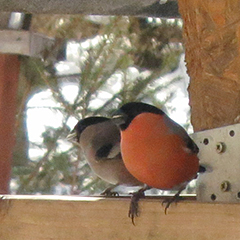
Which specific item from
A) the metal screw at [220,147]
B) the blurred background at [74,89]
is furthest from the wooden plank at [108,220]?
the blurred background at [74,89]

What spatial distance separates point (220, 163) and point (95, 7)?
51cm

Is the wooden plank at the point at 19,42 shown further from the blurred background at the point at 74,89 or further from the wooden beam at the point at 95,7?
the wooden beam at the point at 95,7

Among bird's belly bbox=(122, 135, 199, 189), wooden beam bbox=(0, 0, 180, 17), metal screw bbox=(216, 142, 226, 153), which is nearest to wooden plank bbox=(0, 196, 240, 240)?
bird's belly bbox=(122, 135, 199, 189)

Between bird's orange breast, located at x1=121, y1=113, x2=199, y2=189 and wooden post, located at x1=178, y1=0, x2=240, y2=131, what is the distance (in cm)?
11

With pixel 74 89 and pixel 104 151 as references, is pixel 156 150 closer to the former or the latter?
pixel 104 151

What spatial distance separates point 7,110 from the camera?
1.70 metres

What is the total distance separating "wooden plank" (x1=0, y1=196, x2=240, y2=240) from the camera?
74cm

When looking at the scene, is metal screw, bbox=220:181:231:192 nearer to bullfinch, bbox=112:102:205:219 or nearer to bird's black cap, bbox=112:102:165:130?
bullfinch, bbox=112:102:205:219

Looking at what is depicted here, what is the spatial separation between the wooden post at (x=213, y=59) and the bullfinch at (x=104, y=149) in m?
0.24

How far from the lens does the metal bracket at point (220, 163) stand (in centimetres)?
92

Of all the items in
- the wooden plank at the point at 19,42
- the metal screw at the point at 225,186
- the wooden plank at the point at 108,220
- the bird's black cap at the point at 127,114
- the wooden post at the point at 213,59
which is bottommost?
the wooden plank at the point at 108,220

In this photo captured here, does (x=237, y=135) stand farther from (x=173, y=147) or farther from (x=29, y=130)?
(x=29, y=130)

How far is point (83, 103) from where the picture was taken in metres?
A: 1.93

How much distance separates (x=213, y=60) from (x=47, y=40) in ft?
3.00
